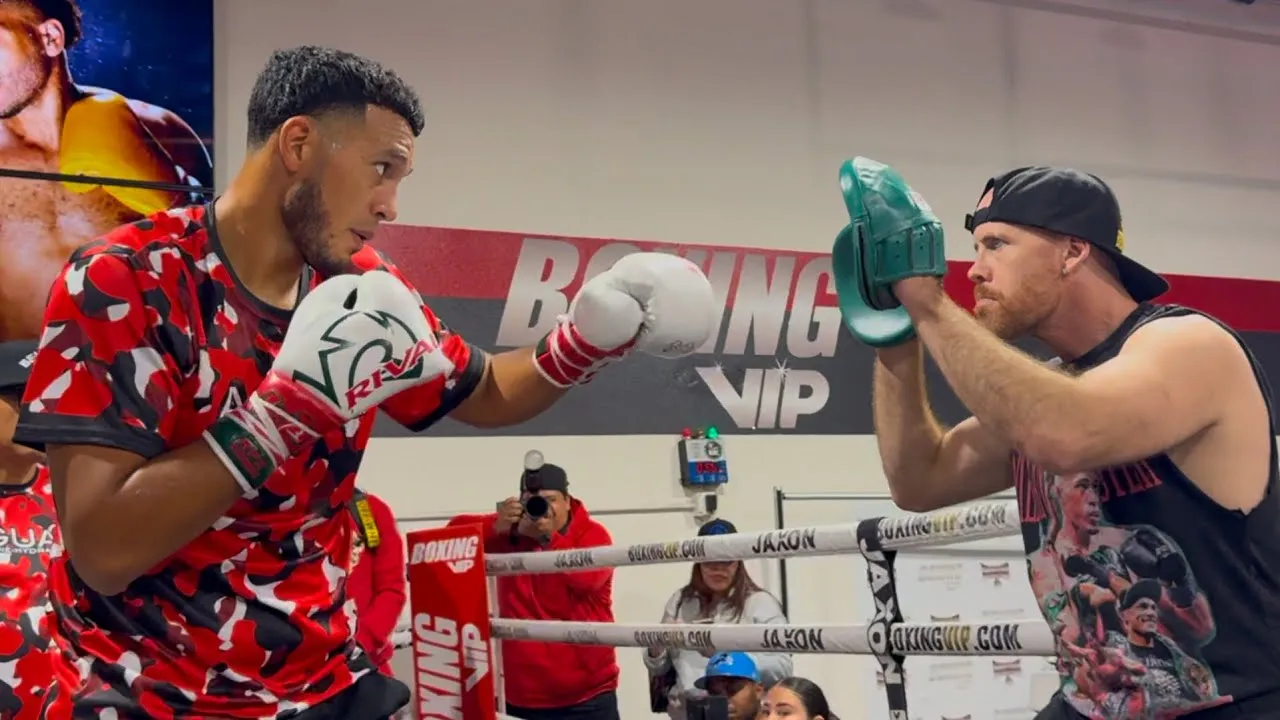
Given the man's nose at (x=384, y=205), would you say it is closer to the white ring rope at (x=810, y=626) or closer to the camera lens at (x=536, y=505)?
the white ring rope at (x=810, y=626)

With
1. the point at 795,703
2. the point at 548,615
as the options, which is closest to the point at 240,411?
the point at 795,703

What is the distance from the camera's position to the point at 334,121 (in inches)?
64.3

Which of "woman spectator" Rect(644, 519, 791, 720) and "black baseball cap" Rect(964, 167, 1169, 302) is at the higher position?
"black baseball cap" Rect(964, 167, 1169, 302)

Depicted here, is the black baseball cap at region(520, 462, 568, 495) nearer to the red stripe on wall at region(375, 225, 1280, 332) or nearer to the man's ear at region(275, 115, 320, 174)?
the red stripe on wall at region(375, 225, 1280, 332)

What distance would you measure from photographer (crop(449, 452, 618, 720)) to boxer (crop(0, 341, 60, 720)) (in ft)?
4.81

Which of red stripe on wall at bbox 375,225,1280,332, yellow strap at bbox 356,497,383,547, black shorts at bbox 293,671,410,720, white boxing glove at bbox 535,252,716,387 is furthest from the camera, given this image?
red stripe on wall at bbox 375,225,1280,332

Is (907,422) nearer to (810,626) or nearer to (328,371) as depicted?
(810,626)

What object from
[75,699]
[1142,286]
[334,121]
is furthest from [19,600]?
[1142,286]

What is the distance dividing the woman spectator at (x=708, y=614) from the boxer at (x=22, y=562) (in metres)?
2.09

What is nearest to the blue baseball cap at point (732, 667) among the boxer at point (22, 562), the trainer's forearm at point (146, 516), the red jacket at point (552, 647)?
the red jacket at point (552, 647)

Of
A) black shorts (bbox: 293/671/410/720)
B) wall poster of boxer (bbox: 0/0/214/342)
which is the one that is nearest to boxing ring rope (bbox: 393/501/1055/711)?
black shorts (bbox: 293/671/410/720)

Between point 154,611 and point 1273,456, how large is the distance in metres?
1.41

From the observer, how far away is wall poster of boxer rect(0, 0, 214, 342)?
3.99 meters

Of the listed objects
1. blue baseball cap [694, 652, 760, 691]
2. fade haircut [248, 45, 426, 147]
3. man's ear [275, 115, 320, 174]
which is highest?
fade haircut [248, 45, 426, 147]
